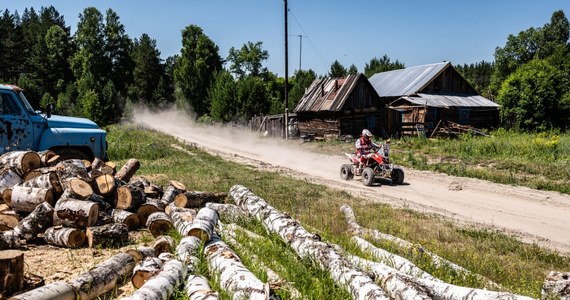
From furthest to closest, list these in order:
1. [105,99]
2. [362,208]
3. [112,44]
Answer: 1. [112,44]
2. [105,99]
3. [362,208]

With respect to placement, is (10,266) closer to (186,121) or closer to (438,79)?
(438,79)

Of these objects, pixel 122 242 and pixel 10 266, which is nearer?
pixel 10 266

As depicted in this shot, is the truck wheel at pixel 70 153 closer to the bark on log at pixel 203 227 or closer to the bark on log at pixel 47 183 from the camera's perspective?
the bark on log at pixel 47 183

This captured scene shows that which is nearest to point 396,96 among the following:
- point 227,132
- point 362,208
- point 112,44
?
point 227,132

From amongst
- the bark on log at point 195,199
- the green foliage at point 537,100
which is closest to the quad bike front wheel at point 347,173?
the bark on log at point 195,199

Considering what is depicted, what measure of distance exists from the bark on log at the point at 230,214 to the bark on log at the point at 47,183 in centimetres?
271

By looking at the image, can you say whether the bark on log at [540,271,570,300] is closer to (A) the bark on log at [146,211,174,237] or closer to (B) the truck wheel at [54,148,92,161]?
(A) the bark on log at [146,211,174,237]

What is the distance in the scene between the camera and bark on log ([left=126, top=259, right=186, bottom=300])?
425 centimetres

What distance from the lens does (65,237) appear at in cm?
661

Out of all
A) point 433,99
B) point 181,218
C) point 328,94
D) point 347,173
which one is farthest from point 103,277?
point 433,99

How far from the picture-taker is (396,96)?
34.4m

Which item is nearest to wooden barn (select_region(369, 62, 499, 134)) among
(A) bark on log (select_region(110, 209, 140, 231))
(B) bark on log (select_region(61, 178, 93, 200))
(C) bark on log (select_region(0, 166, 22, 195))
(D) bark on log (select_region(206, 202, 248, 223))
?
(D) bark on log (select_region(206, 202, 248, 223))

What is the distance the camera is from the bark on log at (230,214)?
27.0ft

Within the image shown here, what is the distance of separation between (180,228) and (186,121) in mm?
51183
